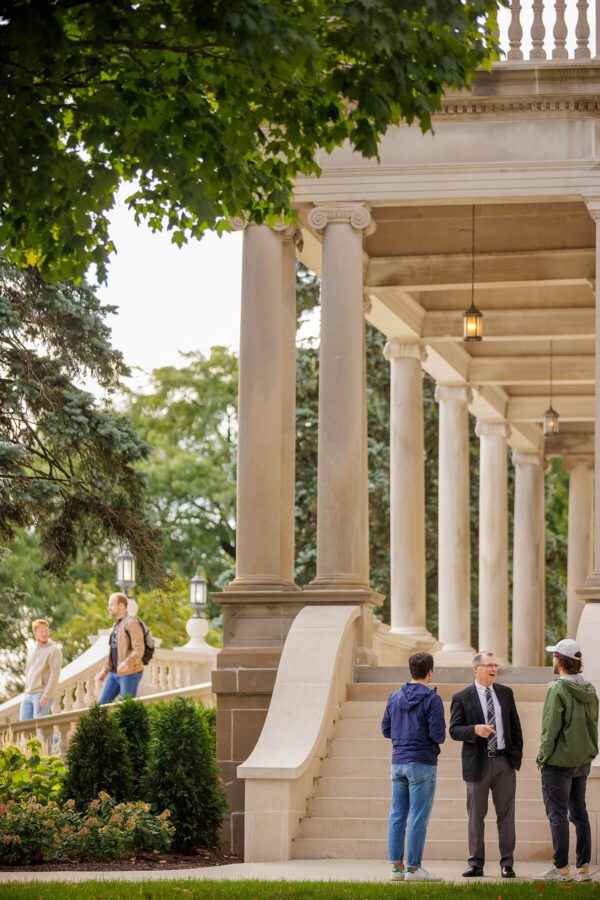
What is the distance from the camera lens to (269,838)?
1658 cm

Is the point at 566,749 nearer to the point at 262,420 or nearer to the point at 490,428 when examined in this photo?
the point at 262,420

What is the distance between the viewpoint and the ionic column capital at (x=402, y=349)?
2952cm

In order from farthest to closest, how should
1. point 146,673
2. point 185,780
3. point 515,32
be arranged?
1. point 146,673
2. point 515,32
3. point 185,780

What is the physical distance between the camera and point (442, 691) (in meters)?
19.7

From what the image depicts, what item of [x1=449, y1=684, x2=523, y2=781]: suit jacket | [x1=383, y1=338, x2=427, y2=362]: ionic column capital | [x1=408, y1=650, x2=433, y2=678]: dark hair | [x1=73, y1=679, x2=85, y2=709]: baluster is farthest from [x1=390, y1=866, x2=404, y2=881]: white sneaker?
[x1=73, y1=679, x2=85, y2=709]: baluster

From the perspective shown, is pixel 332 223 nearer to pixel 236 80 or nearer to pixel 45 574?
pixel 45 574

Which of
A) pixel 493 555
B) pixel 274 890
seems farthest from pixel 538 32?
pixel 493 555

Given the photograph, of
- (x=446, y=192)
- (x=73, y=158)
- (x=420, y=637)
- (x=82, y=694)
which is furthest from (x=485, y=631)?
(x=73, y=158)

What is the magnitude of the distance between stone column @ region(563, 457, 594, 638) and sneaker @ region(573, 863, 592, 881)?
25509 mm

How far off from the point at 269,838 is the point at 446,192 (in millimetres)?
9255

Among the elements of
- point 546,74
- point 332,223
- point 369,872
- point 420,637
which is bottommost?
point 369,872

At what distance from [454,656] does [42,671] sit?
30.9 feet

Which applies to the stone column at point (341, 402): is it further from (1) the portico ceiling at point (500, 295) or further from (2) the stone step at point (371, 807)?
(2) the stone step at point (371, 807)

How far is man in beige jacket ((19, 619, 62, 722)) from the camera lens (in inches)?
970
